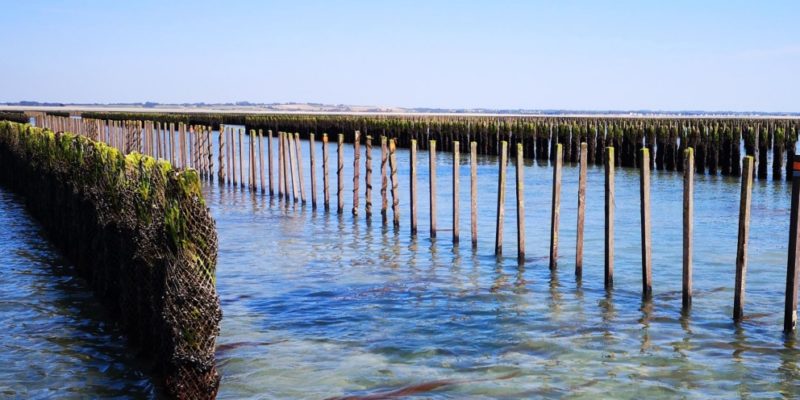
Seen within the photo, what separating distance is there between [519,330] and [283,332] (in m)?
2.79

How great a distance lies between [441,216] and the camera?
78.5 feet

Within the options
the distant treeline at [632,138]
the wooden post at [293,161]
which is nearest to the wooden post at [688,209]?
the wooden post at [293,161]

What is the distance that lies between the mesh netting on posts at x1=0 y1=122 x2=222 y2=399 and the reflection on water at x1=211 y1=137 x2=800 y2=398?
0.89 metres

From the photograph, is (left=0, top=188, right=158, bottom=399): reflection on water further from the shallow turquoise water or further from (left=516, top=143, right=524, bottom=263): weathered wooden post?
(left=516, top=143, right=524, bottom=263): weathered wooden post

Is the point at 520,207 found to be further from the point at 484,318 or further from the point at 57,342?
the point at 57,342

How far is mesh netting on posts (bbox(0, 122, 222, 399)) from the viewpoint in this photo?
8.20 m

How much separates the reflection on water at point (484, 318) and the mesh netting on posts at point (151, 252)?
2.92 ft

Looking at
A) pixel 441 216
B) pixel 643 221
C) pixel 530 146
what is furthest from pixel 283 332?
pixel 530 146

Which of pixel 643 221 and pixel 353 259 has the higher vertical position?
pixel 643 221

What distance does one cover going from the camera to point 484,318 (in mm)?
12070

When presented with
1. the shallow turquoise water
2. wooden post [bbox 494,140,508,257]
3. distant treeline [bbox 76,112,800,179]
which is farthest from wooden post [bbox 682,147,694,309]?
distant treeline [bbox 76,112,800,179]

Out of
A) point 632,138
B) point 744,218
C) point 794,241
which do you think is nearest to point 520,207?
point 744,218

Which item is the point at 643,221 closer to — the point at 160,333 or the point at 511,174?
the point at 160,333

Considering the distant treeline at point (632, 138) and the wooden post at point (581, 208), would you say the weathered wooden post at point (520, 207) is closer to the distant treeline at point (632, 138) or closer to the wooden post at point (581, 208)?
the wooden post at point (581, 208)
